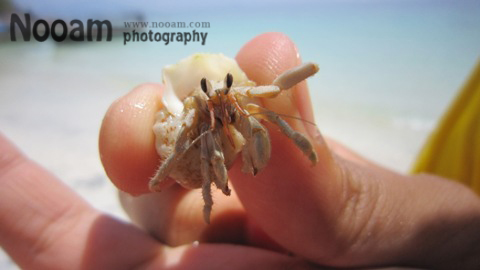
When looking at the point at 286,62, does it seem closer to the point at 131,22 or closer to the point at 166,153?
the point at 166,153

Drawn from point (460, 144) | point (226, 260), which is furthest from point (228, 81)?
point (460, 144)

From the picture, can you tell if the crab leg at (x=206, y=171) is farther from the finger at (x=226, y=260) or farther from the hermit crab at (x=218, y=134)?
the finger at (x=226, y=260)

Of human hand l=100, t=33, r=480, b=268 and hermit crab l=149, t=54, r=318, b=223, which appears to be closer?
hermit crab l=149, t=54, r=318, b=223

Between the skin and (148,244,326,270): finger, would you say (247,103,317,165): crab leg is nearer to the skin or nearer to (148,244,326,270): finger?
the skin

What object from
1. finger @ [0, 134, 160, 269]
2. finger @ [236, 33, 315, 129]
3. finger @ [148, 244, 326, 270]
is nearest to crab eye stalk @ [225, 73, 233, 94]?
finger @ [236, 33, 315, 129]

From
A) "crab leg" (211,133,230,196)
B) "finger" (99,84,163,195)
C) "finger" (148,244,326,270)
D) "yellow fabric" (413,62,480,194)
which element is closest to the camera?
"crab leg" (211,133,230,196)

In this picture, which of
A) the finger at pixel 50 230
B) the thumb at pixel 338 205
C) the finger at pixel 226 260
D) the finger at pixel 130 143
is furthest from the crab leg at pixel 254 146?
the finger at pixel 50 230

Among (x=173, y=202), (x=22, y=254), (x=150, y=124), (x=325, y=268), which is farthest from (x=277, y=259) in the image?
(x=22, y=254)
